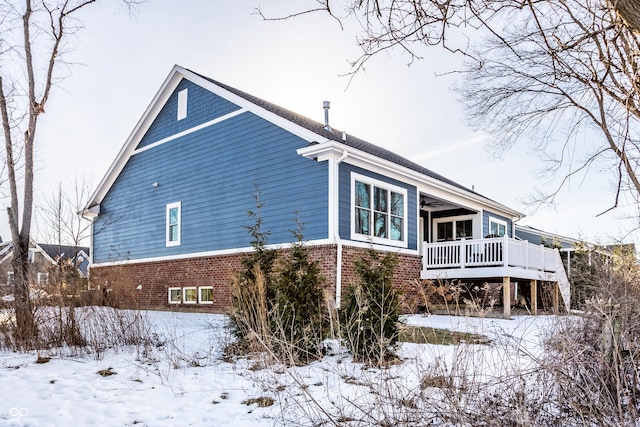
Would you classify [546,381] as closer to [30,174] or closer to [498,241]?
[30,174]

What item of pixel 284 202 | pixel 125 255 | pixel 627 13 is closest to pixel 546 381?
pixel 627 13

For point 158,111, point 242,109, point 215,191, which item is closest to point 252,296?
point 215,191

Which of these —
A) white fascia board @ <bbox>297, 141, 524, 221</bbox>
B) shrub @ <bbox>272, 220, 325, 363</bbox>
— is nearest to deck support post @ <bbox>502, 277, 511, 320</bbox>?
white fascia board @ <bbox>297, 141, 524, 221</bbox>

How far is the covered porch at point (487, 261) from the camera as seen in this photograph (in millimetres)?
13141

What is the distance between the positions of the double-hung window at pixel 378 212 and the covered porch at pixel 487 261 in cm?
119

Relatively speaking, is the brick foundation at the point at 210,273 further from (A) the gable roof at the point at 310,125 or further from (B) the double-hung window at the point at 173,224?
(A) the gable roof at the point at 310,125

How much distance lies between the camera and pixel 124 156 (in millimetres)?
17406

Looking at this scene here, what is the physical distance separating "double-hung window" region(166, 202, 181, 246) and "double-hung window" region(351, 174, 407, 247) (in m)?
5.86

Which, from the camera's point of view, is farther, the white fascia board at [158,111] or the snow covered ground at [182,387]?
the white fascia board at [158,111]

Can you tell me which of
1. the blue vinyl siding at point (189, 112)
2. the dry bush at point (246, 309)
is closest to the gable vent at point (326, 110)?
the blue vinyl siding at point (189, 112)

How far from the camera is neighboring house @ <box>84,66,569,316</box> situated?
1188 centimetres

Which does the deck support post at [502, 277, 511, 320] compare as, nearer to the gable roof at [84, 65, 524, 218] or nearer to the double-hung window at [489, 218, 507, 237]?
the gable roof at [84, 65, 524, 218]

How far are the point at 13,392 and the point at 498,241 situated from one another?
1116 centimetres

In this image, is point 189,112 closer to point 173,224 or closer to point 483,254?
point 173,224
